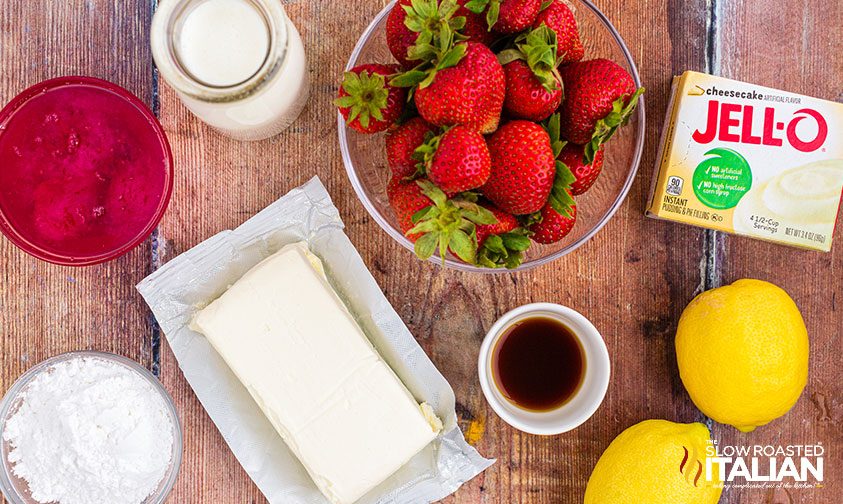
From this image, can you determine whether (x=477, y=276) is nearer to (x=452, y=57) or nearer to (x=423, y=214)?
(x=423, y=214)

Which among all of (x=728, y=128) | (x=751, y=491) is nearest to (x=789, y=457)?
(x=751, y=491)

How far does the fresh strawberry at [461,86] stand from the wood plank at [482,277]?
0.35m

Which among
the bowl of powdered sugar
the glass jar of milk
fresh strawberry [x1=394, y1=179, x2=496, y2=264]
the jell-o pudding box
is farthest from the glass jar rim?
the jell-o pudding box

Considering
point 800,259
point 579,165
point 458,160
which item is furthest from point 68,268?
point 800,259

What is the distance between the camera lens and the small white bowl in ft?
3.71

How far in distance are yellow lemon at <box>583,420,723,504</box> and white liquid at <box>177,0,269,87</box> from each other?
82cm

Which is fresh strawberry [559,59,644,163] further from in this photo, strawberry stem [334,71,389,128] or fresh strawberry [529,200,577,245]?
strawberry stem [334,71,389,128]

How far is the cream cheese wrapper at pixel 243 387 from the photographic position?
116 centimetres

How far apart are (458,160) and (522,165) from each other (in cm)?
9

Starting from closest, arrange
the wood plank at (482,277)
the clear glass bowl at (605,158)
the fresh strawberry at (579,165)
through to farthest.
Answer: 1. the fresh strawberry at (579,165)
2. the clear glass bowl at (605,158)
3. the wood plank at (482,277)

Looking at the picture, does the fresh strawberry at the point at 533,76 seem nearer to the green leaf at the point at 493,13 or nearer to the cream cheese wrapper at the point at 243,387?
the green leaf at the point at 493,13

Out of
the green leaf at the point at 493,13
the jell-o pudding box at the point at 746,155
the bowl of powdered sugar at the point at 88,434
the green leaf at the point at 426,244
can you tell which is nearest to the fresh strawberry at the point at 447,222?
the green leaf at the point at 426,244

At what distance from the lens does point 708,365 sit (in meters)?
1.12

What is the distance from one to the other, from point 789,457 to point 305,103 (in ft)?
3.43
